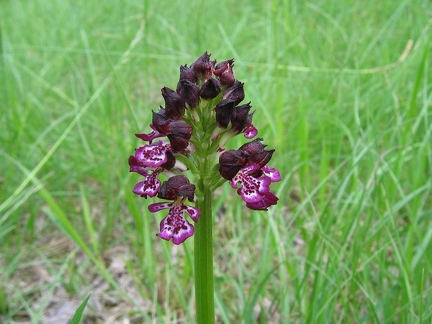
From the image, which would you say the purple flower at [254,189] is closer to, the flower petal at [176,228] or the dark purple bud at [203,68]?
the flower petal at [176,228]

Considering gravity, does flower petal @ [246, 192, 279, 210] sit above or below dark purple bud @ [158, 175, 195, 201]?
below

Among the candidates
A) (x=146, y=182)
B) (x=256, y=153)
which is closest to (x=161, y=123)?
(x=146, y=182)

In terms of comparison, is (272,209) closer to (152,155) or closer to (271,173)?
(271,173)

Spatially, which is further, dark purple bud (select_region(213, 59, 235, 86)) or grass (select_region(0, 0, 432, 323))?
grass (select_region(0, 0, 432, 323))

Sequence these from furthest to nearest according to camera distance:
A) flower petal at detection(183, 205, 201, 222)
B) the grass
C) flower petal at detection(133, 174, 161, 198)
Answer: the grass, flower petal at detection(133, 174, 161, 198), flower petal at detection(183, 205, 201, 222)

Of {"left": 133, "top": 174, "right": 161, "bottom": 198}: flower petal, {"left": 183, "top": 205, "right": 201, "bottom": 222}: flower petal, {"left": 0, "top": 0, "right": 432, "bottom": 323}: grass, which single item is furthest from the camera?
{"left": 0, "top": 0, "right": 432, "bottom": 323}: grass

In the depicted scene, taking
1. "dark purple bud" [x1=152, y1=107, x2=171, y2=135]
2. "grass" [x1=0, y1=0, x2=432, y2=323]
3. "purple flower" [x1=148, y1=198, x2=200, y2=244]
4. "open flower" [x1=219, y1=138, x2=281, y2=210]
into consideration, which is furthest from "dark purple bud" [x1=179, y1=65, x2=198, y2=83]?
"grass" [x1=0, y1=0, x2=432, y2=323]

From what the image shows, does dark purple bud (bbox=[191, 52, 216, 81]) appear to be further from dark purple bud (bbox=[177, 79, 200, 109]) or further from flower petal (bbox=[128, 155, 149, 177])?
flower petal (bbox=[128, 155, 149, 177])

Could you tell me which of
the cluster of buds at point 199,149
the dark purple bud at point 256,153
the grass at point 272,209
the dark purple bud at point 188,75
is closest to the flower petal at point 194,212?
the cluster of buds at point 199,149
